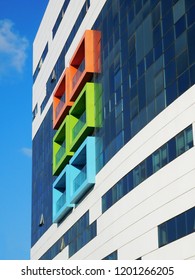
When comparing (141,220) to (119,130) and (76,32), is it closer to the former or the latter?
(119,130)

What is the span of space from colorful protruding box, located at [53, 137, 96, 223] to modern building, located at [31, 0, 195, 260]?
0.30 feet

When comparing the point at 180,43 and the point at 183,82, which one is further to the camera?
the point at 180,43

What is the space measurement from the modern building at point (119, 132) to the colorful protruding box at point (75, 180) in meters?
0.09

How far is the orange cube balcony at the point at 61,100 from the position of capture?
63.3m

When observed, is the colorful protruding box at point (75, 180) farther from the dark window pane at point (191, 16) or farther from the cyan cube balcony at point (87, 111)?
the dark window pane at point (191, 16)

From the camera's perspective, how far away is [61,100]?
6694 centimetres

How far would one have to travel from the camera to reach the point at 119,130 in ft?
162

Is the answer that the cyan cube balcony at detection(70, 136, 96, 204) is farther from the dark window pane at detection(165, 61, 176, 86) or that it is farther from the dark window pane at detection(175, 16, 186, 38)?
the dark window pane at detection(175, 16, 186, 38)

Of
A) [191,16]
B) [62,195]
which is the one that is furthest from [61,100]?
[191,16]

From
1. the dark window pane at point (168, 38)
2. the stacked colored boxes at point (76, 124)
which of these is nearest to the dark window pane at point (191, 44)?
the dark window pane at point (168, 38)

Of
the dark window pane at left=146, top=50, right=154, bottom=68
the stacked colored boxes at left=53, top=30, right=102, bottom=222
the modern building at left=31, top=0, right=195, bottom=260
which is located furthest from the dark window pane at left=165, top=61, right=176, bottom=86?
the stacked colored boxes at left=53, top=30, right=102, bottom=222

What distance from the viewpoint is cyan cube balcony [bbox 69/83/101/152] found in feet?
182

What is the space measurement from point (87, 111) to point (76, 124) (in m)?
4.49

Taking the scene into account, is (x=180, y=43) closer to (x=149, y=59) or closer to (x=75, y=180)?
(x=149, y=59)
